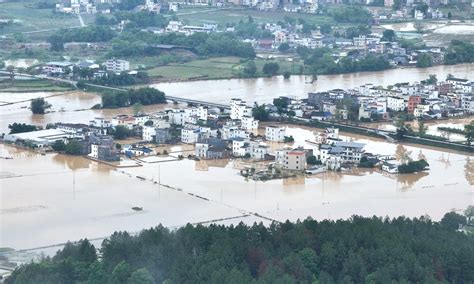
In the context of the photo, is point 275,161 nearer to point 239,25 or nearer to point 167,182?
point 167,182

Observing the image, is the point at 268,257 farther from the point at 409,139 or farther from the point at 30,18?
the point at 30,18

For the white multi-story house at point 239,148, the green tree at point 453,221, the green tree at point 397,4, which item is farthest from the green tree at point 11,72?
the green tree at point 397,4

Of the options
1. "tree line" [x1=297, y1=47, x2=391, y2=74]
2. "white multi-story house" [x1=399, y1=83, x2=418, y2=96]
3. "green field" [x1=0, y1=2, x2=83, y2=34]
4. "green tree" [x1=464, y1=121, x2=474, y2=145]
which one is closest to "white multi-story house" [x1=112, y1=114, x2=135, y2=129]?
"green tree" [x1=464, y1=121, x2=474, y2=145]

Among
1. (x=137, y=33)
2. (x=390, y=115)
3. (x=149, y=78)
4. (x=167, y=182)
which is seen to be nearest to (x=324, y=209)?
(x=167, y=182)

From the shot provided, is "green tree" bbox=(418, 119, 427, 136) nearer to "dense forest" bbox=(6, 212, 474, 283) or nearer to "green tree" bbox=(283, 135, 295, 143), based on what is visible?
"green tree" bbox=(283, 135, 295, 143)

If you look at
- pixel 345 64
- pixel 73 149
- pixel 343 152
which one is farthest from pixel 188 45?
pixel 343 152
